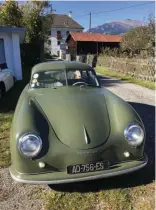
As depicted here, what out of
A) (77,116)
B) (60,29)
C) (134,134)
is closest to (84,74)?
(77,116)

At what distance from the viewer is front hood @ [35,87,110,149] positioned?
3105mm

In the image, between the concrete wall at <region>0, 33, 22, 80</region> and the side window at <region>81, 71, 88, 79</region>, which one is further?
the concrete wall at <region>0, 33, 22, 80</region>

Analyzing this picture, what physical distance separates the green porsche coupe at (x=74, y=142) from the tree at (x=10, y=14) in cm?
1780

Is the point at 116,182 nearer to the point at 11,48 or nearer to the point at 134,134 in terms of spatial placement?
the point at 134,134

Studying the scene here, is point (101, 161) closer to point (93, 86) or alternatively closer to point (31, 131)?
point (31, 131)

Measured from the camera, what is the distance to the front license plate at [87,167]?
297 centimetres

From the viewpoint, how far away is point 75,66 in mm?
5066

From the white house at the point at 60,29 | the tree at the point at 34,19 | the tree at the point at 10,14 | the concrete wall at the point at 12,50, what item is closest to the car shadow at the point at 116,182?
the concrete wall at the point at 12,50

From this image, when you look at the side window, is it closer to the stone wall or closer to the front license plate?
the front license plate

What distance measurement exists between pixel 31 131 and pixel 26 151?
0.26m

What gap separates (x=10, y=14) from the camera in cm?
1977

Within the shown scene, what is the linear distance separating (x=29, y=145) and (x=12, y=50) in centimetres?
1072

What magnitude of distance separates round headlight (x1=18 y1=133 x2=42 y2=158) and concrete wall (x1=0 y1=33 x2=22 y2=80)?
1048cm

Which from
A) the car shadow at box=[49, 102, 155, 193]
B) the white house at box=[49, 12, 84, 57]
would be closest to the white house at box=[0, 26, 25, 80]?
the car shadow at box=[49, 102, 155, 193]
